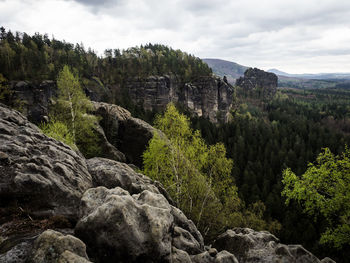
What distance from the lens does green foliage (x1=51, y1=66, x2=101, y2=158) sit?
25.8m

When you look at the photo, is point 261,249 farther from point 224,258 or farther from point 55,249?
point 55,249

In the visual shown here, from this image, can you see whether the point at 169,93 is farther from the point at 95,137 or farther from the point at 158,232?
the point at 158,232

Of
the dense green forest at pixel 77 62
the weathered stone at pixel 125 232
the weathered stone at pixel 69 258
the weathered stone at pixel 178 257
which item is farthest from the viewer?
the dense green forest at pixel 77 62

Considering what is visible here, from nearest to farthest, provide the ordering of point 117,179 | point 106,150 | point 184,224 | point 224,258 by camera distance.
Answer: point 224,258
point 184,224
point 117,179
point 106,150

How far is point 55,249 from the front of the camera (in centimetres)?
624

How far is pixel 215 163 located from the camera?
64.7 ft

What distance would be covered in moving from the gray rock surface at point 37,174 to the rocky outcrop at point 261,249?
Result: 34.4 feet

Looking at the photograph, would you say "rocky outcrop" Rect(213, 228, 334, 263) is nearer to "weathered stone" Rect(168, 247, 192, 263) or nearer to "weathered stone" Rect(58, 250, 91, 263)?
"weathered stone" Rect(168, 247, 192, 263)

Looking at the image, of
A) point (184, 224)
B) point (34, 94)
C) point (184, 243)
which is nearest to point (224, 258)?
point (184, 243)

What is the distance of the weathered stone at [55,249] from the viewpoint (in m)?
6.06

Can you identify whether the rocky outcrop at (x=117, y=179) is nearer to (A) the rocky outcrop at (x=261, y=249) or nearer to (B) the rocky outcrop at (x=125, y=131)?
(A) the rocky outcrop at (x=261, y=249)

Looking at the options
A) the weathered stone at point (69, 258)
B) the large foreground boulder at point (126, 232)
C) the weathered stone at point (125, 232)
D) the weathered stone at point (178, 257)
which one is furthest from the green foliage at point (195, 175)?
the weathered stone at point (69, 258)

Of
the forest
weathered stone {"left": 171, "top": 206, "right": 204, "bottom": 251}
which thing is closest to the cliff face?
the forest

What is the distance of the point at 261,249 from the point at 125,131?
24673 mm
